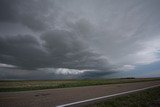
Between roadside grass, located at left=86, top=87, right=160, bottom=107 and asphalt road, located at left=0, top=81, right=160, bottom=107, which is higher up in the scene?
asphalt road, located at left=0, top=81, right=160, bottom=107

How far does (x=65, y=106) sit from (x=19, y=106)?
253 cm

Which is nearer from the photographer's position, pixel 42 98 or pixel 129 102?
pixel 129 102

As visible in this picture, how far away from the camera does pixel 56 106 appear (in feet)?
25.7

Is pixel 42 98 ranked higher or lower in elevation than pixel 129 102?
higher

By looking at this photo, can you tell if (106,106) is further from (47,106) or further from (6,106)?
(6,106)

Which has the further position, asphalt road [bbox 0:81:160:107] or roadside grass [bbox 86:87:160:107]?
roadside grass [bbox 86:87:160:107]

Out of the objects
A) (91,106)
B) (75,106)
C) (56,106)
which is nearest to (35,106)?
(56,106)

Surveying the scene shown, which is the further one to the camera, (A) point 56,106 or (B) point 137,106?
(B) point 137,106

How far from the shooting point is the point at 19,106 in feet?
25.7

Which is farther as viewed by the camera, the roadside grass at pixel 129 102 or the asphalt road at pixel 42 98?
the roadside grass at pixel 129 102

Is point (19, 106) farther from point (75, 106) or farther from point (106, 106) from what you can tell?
point (106, 106)

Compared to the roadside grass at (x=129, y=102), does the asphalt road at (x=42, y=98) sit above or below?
above

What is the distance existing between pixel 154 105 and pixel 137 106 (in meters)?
0.96

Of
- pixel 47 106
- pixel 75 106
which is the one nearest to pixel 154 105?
pixel 75 106
